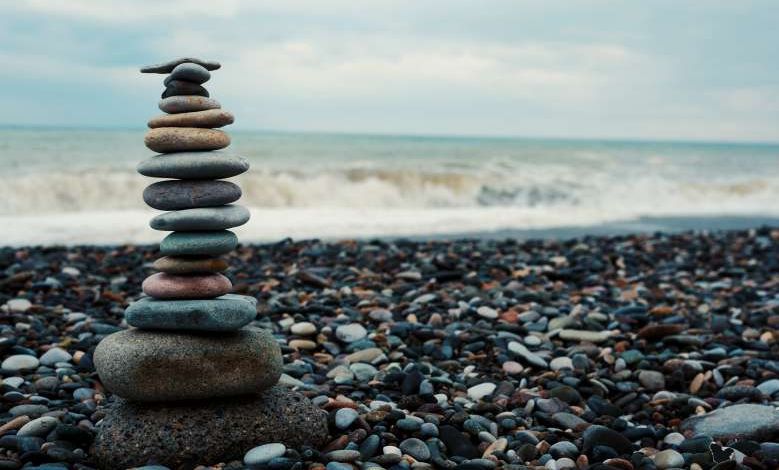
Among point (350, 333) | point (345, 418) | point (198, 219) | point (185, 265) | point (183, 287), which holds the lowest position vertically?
point (345, 418)

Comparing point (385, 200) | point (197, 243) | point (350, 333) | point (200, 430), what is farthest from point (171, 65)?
point (385, 200)

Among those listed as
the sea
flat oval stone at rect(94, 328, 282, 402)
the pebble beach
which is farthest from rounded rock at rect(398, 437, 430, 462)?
the sea

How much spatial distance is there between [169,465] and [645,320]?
15.9ft

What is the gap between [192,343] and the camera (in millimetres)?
4242

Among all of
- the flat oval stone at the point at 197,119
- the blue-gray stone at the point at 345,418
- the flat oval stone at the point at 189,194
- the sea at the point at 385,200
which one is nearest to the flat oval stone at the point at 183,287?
the flat oval stone at the point at 189,194

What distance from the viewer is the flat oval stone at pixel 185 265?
4.41m

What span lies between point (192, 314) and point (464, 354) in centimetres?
271

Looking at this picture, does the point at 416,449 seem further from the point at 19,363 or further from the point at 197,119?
the point at 19,363

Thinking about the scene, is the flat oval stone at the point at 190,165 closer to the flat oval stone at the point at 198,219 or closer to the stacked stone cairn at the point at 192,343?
the stacked stone cairn at the point at 192,343

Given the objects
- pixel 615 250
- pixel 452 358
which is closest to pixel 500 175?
pixel 615 250

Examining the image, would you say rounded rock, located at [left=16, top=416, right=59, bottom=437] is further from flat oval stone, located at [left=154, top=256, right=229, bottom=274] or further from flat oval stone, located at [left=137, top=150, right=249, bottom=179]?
flat oval stone, located at [left=137, top=150, right=249, bottom=179]

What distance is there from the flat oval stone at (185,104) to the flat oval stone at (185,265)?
811 mm

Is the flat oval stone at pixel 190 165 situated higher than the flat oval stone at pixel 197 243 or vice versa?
the flat oval stone at pixel 190 165

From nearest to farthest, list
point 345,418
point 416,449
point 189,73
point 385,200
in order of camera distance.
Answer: point 416,449 → point 189,73 → point 345,418 → point 385,200
